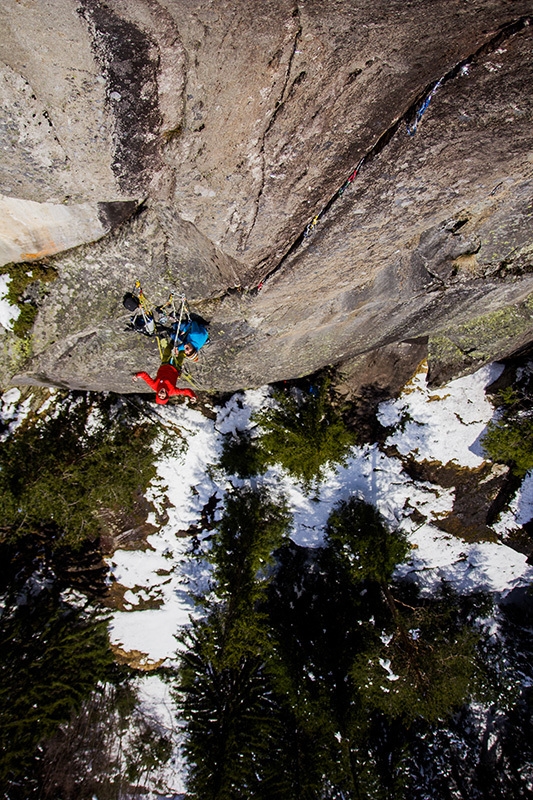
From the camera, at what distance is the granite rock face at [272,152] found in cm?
167

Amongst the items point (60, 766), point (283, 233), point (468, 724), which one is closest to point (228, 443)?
point (283, 233)

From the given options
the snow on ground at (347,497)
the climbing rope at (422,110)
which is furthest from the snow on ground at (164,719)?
the climbing rope at (422,110)

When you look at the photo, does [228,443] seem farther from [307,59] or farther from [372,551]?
[307,59]

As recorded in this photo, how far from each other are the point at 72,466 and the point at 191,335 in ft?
7.12

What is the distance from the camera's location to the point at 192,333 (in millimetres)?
3383

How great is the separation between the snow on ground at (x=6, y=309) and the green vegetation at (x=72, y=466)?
5.44 ft

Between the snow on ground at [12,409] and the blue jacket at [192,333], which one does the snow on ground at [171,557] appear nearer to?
the snow on ground at [12,409]

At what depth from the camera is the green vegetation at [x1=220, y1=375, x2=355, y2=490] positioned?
4832 mm

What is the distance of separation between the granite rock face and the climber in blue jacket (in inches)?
4.6

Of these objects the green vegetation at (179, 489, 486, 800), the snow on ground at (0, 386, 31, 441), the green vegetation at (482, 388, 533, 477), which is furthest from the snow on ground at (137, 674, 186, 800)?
the green vegetation at (482, 388, 533, 477)

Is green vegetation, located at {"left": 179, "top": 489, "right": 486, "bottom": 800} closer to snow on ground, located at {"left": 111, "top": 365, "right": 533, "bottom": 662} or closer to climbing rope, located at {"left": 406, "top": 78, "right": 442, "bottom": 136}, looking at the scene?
snow on ground, located at {"left": 111, "top": 365, "right": 533, "bottom": 662}

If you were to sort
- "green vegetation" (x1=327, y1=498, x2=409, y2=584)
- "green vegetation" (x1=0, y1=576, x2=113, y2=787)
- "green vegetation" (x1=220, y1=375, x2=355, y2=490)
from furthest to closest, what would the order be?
1. "green vegetation" (x1=327, y1=498, x2=409, y2=584)
2. "green vegetation" (x1=220, y1=375, x2=355, y2=490)
3. "green vegetation" (x1=0, y1=576, x2=113, y2=787)

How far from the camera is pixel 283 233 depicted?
2521 mm

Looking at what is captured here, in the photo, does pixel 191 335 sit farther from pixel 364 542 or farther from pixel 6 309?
pixel 364 542
